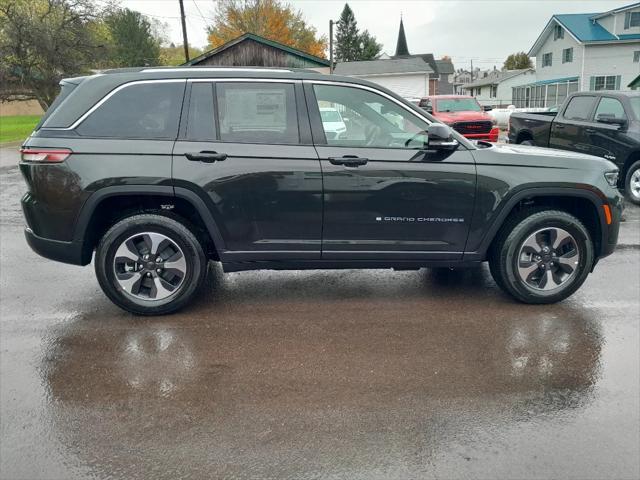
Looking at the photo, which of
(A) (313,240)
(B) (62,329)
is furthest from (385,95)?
(B) (62,329)

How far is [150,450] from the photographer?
2771 millimetres

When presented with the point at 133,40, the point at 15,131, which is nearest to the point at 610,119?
the point at 15,131

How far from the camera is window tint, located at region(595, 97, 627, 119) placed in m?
9.34

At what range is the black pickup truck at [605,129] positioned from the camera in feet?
29.9

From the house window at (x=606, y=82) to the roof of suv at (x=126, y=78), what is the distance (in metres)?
41.5

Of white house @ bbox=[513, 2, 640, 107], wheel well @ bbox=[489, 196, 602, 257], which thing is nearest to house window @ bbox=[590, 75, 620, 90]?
white house @ bbox=[513, 2, 640, 107]

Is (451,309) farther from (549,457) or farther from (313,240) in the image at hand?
(549,457)

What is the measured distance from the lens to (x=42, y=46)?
27422mm

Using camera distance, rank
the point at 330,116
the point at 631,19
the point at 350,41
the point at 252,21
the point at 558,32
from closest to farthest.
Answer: the point at 330,116 → the point at 631,19 → the point at 558,32 → the point at 252,21 → the point at 350,41

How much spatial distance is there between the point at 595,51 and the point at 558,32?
16.2 ft

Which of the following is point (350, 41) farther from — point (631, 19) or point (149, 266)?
point (149, 266)

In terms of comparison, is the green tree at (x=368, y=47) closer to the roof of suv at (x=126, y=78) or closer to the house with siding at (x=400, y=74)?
the house with siding at (x=400, y=74)

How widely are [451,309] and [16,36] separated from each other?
99.9ft

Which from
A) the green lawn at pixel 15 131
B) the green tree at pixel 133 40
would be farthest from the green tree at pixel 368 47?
the green lawn at pixel 15 131
